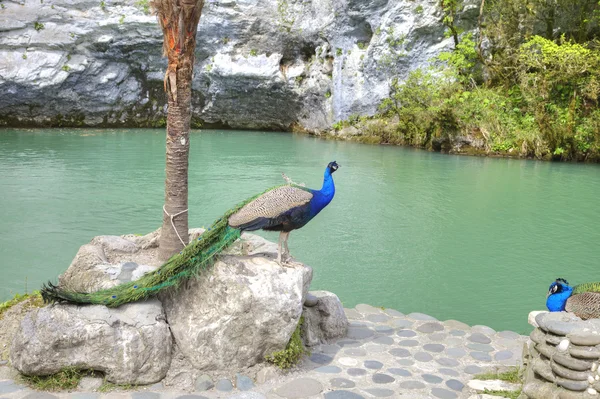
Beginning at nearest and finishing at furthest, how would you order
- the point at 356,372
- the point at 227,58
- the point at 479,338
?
the point at 356,372 → the point at 479,338 → the point at 227,58

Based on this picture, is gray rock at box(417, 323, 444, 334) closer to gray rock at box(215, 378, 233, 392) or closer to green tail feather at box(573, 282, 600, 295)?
green tail feather at box(573, 282, 600, 295)

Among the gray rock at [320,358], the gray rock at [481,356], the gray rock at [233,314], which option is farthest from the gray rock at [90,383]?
the gray rock at [481,356]

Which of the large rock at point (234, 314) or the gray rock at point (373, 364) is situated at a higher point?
the large rock at point (234, 314)

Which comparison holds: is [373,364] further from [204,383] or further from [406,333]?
[204,383]

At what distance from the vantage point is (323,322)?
18.2ft

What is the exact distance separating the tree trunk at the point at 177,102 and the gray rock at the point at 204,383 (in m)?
1.70

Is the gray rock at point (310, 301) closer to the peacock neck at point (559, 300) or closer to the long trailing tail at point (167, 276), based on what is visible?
the long trailing tail at point (167, 276)

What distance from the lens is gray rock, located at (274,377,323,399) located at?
4426mm

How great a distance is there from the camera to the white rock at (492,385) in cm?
432

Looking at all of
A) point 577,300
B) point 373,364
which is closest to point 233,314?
point 373,364

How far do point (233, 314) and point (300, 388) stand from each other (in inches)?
30.6

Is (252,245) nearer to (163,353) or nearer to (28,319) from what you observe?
(163,353)

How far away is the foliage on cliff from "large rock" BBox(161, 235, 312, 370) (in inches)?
713

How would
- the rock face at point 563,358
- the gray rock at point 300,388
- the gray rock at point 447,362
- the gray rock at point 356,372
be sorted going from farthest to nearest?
the gray rock at point 447,362 < the gray rock at point 356,372 < the gray rock at point 300,388 < the rock face at point 563,358
